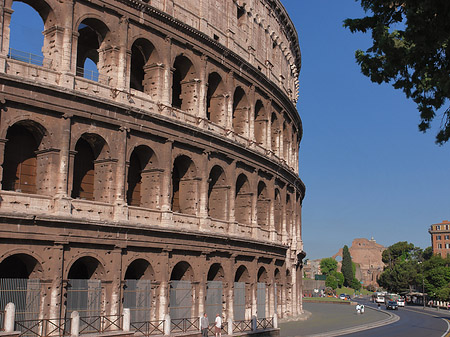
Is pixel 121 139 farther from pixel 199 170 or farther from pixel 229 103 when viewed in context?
pixel 229 103

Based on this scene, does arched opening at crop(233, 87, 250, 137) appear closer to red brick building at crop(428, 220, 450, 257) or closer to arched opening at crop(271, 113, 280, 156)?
arched opening at crop(271, 113, 280, 156)

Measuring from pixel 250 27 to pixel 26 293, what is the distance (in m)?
23.5

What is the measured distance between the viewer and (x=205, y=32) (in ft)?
109

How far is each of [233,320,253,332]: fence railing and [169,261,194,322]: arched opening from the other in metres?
3.04

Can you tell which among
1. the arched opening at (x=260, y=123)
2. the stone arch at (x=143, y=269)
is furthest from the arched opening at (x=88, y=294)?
the arched opening at (x=260, y=123)

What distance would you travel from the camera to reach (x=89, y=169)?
27.6 metres

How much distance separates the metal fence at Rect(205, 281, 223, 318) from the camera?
103 ft

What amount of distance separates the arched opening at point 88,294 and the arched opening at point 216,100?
41.9 feet

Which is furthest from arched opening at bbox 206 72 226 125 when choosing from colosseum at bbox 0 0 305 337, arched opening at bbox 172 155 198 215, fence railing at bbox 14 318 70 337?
fence railing at bbox 14 318 70 337

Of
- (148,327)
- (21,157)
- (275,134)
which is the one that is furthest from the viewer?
(275,134)

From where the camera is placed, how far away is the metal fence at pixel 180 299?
28938 mm

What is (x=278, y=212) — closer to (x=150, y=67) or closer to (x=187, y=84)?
(x=187, y=84)

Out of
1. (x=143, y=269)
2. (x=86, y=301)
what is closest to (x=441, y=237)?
(x=143, y=269)

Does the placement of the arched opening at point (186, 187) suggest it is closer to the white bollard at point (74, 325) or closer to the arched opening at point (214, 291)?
the arched opening at point (214, 291)
